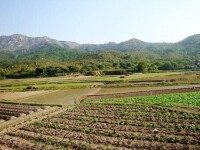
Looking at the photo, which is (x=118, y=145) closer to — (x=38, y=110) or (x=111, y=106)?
(x=111, y=106)

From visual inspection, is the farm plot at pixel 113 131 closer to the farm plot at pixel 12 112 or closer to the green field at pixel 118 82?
the farm plot at pixel 12 112

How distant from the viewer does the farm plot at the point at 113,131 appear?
18.7 m

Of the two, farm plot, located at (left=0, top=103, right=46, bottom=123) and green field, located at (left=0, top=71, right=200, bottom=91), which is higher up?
green field, located at (left=0, top=71, right=200, bottom=91)

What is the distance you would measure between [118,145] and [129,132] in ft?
9.22

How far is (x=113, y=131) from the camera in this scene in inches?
852

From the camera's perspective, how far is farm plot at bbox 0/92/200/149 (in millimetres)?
18703

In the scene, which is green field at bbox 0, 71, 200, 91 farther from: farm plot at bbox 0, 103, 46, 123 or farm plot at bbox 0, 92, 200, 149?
farm plot at bbox 0, 92, 200, 149

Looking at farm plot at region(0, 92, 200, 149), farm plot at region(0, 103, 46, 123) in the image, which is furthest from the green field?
farm plot at region(0, 92, 200, 149)

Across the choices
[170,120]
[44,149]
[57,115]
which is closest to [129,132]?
[170,120]

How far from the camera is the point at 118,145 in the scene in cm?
1856

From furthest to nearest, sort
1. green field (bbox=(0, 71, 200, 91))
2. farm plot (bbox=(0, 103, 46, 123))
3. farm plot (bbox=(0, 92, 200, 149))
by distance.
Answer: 1. green field (bbox=(0, 71, 200, 91))
2. farm plot (bbox=(0, 103, 46, 123))
3. farm plot (bbox=(0, 92, 200, 149))

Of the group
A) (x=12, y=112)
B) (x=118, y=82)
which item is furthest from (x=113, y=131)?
(x=118, y=82)

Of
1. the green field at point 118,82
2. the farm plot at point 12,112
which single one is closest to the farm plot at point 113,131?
the farm plot at point 12,112

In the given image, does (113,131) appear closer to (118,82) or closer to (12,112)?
(12,112)
